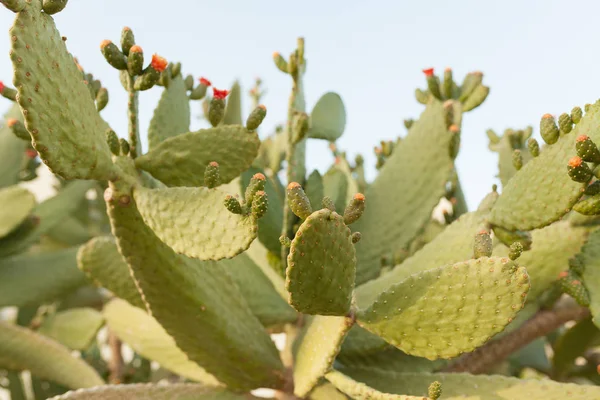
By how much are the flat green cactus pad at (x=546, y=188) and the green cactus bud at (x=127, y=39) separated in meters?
1.15

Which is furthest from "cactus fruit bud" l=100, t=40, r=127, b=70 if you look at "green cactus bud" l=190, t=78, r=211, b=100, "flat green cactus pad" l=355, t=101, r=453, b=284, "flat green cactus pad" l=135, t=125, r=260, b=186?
"flat green cactus pad" l=355, t=101, r=453, b=284

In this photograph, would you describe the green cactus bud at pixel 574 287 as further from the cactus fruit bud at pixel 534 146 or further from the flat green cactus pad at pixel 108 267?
the flat green cactus pad at pixel 108 267

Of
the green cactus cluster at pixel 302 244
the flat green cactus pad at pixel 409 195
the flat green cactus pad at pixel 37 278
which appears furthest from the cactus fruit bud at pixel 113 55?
the flat green cactus pad at pixel 37 278

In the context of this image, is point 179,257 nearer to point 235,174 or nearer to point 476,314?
point 235,174

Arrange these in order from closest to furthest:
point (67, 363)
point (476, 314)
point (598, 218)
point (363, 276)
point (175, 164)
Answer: point (476, 314) → point (175, 164) → point (598, 218) → point (363, 276) → point (67, 363)

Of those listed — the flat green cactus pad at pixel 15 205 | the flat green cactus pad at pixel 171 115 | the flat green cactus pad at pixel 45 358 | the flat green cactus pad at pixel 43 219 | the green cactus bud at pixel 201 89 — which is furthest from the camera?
the flat green cactus pad at pixel 43 219

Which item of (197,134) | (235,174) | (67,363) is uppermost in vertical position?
(197,134)

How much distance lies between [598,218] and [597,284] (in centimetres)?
26

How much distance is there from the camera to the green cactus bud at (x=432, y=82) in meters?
2.23

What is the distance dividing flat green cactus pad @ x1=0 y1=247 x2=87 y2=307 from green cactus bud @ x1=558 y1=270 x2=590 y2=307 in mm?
2307

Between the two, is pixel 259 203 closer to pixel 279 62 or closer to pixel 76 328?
pixel 279 62

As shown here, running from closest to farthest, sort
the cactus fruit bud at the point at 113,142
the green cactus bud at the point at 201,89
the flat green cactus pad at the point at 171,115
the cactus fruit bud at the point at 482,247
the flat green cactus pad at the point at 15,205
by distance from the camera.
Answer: the cactus fruit bud at the point at 482,247 < the cactus fruit bud at the point at 113,142 < the flat green cactus pad at the point at 171,115 < the green cactus bud at the point at 201,89 < the flat green cactus pad at the point at 15,205

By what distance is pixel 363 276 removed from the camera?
2.23 metres

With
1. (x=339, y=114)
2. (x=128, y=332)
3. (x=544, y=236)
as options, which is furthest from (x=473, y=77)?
(x=128, y=332)
